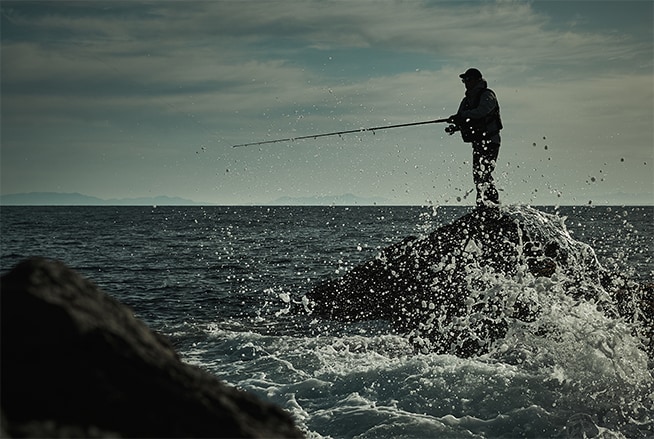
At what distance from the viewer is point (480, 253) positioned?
13.5m

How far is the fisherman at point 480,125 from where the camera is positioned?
1270 centimetres

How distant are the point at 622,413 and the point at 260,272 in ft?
65.1

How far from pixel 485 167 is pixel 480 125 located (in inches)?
35.8

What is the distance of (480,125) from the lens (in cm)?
1283

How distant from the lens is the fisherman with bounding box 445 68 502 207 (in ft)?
41.7

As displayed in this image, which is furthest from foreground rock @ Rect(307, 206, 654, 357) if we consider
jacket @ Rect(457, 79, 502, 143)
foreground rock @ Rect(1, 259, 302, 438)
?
foreground rock @ Rect(1, 259, 302, 438)

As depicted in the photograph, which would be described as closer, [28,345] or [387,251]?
[28,345]

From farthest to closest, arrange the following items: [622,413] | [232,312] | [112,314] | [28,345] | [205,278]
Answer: [205,278]
[232,312]
[622,413]
[112,314]
[28,345]

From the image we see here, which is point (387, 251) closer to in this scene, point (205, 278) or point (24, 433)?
point (205, 278)

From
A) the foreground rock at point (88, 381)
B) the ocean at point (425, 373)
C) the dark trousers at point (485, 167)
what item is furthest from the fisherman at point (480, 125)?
the foreground rock at point (88, 381)

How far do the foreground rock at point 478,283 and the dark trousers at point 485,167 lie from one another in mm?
620

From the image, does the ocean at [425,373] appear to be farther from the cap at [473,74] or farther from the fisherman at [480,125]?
the cap at [473,74]

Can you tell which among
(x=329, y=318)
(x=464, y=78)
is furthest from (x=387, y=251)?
(x=464, y=78)

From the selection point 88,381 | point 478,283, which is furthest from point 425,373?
point 88,381
